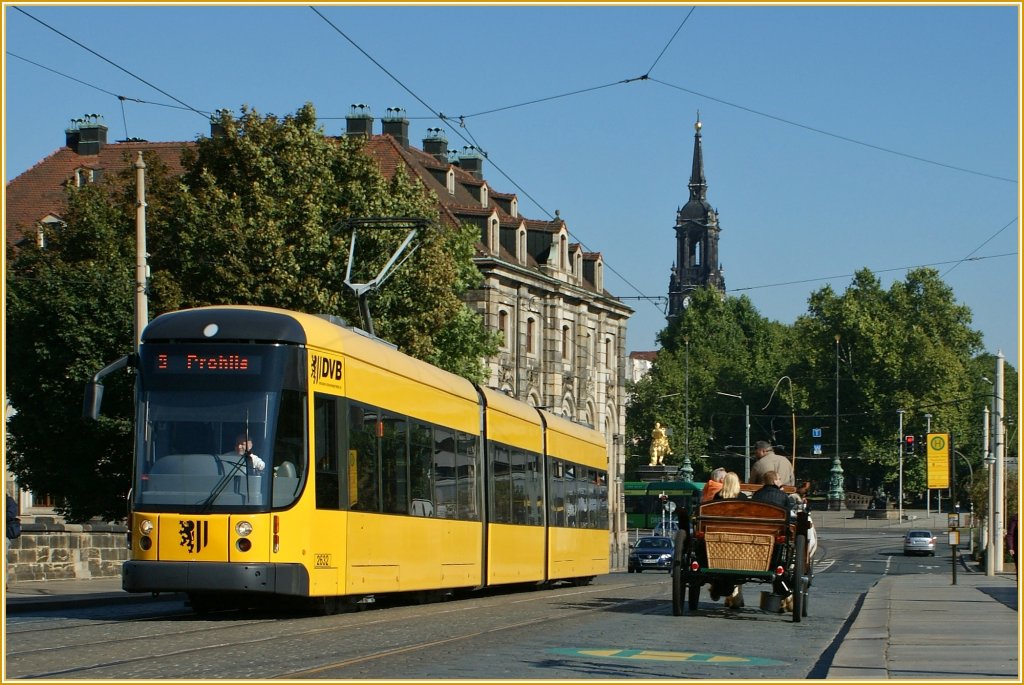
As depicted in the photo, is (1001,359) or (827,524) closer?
(1001,359)

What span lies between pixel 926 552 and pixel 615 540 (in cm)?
1449

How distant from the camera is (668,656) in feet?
42.3

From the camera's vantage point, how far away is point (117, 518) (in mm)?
41875

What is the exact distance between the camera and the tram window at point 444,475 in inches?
852

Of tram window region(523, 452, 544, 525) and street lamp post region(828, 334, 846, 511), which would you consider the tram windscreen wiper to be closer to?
tram window region(523, 452, 544, 525)

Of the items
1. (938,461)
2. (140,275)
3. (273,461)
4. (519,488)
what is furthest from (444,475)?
(938,461)

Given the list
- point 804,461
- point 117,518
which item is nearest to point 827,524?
point 804,461

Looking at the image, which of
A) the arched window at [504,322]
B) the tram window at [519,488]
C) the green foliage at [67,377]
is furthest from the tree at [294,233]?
the arched window at [504,322]

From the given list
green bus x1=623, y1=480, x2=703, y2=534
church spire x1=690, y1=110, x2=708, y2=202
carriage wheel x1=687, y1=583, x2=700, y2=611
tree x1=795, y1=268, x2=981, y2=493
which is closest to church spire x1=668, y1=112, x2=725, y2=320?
church spire x1=690, y1=110, x2=708, y2=202

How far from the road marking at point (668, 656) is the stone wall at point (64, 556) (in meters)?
17.1

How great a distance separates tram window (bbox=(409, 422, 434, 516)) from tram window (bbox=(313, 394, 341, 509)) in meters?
2.74

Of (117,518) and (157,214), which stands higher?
(157,214)

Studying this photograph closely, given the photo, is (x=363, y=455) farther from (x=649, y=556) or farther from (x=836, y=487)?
A: (x=836, y=487)

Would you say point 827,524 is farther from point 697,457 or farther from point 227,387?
point 227,387
